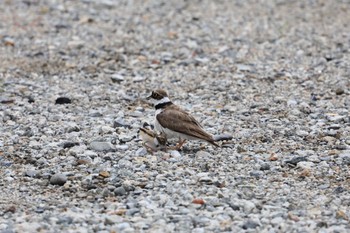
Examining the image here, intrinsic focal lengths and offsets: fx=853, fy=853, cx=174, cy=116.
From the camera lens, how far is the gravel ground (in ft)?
32.7

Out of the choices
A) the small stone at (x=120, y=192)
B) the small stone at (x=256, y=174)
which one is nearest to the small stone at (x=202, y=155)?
the small stone at (x=256, y=174)

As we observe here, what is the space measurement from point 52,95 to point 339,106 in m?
5.10

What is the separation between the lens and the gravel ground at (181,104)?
32.7 feet

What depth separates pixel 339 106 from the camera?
14.7m

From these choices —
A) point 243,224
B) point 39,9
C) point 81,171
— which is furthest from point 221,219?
point 39,9

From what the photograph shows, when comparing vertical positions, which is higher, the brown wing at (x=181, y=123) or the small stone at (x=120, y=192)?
the brown wing at (x=181, y=123)

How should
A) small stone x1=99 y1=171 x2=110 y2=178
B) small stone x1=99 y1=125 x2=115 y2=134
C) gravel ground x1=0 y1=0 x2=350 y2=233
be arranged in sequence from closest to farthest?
gravel ground x1=0 y1=0 x2=350 y2=233 < small stone x1=99 y1=171 x2=110 y2=178 < small stone x1=99 y1=125 x2=115 y2=134

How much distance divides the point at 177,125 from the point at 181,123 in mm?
65

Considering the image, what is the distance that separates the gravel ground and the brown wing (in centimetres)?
31

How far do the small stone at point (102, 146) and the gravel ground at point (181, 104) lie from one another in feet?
0.07

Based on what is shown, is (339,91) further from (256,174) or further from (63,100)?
(63,100)

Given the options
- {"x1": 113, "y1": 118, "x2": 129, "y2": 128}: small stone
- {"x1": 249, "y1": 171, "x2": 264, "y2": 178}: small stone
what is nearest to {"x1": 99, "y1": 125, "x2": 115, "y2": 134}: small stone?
{"x1": 113, "y1": 118, "x2": 129, "y2": 128}: small stone

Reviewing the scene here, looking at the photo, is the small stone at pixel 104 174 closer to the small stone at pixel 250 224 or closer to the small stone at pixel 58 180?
the small stone at pixel 58 180

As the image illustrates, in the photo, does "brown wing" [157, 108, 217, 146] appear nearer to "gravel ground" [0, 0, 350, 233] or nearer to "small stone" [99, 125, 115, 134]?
"gravel ground" [0, 0, 350, 233]
